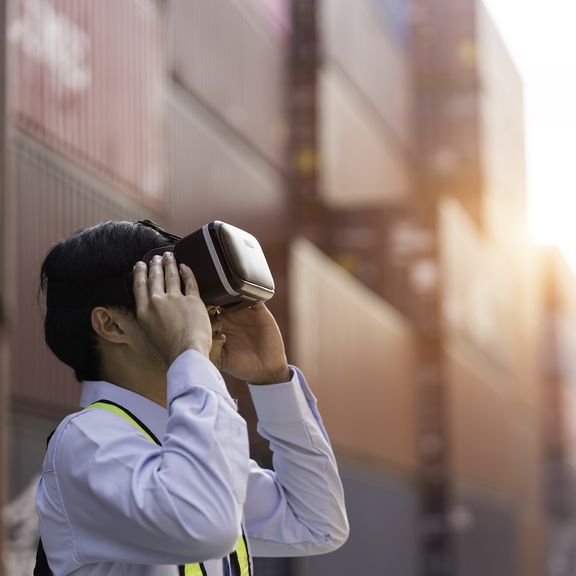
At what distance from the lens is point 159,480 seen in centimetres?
223

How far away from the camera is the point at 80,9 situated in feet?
48.8

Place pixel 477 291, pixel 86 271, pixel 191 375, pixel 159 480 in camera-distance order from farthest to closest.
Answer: pixel 477 291 → pixel 86 271 → pixel 191 375 → pixel 159 480

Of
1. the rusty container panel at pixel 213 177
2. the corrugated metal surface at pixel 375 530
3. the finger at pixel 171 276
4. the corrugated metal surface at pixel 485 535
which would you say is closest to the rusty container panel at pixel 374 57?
the rusty container panel at pixel 213 177

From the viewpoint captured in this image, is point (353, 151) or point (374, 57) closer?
point (353, 151)

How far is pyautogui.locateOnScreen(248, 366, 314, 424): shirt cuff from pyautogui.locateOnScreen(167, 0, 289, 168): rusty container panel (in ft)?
53.2

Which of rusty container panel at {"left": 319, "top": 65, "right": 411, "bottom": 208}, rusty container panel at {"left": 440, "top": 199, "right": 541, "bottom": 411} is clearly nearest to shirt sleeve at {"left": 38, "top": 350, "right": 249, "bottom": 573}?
rusty container panel at {"left": 319, "top": 65, "right": 411, "bottom": 208}

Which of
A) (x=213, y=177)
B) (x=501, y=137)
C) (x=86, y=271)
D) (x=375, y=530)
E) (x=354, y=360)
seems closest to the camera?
(x=86, y=271)

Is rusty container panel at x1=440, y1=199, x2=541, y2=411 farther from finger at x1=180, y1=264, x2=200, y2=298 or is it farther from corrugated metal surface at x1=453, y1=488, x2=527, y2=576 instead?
finger at x1=180, y1=264, x2=200, y2=298

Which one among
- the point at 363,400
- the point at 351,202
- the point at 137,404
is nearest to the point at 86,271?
the point at 137,404

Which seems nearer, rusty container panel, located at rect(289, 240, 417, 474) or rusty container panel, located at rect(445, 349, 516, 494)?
rusty container panel, located at rect(289, 240, 417, 474)

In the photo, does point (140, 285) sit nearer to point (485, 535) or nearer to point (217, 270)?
point (217, 270)

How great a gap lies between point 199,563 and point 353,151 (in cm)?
2821

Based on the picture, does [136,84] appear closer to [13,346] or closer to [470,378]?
[13,346]

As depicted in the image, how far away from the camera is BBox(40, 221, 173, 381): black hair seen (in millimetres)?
2531
